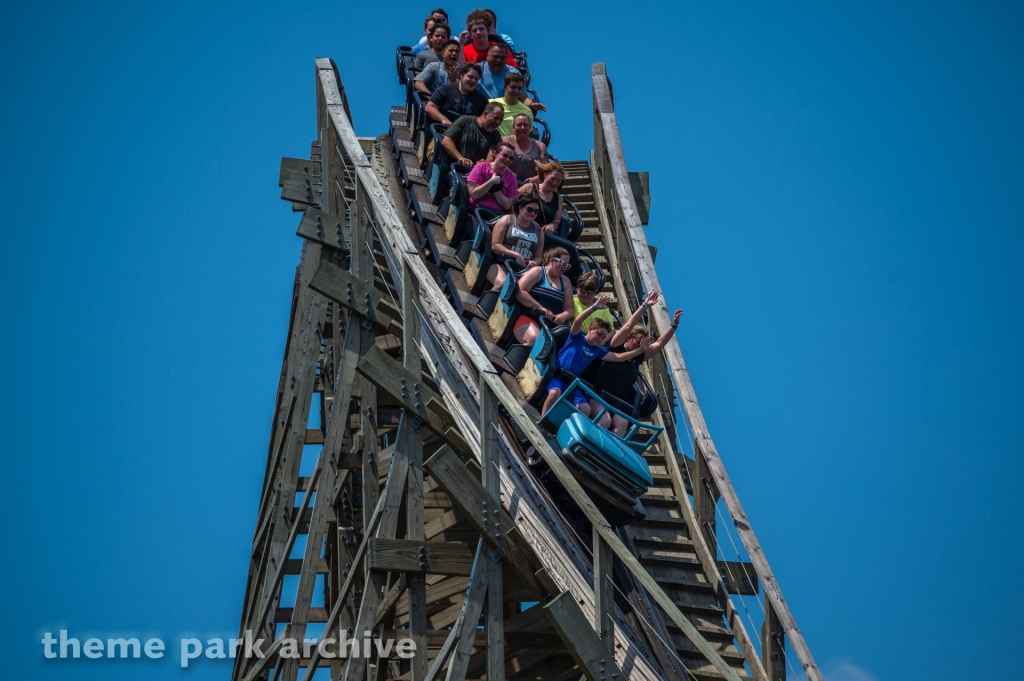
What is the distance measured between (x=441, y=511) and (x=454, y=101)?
12.0 feet

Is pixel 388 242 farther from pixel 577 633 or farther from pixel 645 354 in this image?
pixel 577 633

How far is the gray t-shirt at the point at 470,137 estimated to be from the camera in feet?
39.4

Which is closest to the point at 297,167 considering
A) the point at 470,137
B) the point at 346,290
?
the point at 470,137

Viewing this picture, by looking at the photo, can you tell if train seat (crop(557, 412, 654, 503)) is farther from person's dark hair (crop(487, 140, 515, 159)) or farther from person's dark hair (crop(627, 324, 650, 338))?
person's dark hair (crop(487, 140, 515, 159))

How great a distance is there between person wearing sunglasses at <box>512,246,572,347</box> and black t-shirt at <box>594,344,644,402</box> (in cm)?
59

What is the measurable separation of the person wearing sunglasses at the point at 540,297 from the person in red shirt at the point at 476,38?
486cm

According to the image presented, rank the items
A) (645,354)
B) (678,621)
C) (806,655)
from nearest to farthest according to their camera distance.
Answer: (678,621) → (806,655) → (645,354)

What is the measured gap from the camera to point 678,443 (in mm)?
10469

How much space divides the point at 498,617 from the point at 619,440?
129 cm

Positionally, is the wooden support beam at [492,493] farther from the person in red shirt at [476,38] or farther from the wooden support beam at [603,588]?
the person in red shirt at [476,38]

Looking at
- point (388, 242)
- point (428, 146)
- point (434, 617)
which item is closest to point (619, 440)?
point (388, 242)

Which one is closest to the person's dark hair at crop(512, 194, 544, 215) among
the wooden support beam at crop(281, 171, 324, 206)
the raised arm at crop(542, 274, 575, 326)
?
the raised arm at crop(542, 274, 575, 326)

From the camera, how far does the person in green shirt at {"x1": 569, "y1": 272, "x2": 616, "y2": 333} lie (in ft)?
31.3

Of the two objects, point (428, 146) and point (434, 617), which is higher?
point (428, 146)
